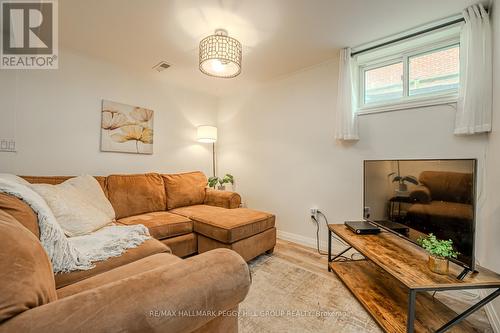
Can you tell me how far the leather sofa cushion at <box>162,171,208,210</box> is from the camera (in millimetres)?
2773

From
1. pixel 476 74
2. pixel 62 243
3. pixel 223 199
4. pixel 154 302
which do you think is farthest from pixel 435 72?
pixel 62 243

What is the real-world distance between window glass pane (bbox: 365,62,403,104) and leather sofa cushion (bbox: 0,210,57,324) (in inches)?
107

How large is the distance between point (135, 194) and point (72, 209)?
834 mm

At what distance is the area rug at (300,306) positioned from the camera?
1377 millimetres

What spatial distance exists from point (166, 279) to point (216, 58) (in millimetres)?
1714

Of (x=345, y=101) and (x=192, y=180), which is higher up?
(x=345, y=101)

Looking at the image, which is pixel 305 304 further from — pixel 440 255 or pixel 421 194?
pixel 421 194

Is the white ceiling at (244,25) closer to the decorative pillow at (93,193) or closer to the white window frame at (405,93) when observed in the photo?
the white window frame at (405,93)

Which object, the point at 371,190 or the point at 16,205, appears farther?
the point at 371,190

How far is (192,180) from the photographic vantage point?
3.05 m

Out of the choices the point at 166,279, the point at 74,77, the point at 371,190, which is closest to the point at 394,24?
the point at 371,190

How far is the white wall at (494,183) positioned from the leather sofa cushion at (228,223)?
1687 millimetres

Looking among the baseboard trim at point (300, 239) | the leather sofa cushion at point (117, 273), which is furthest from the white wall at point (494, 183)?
the leather sofa cushion at point (117, 273)

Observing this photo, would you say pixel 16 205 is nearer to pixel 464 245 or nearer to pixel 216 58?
pixel 216 58
